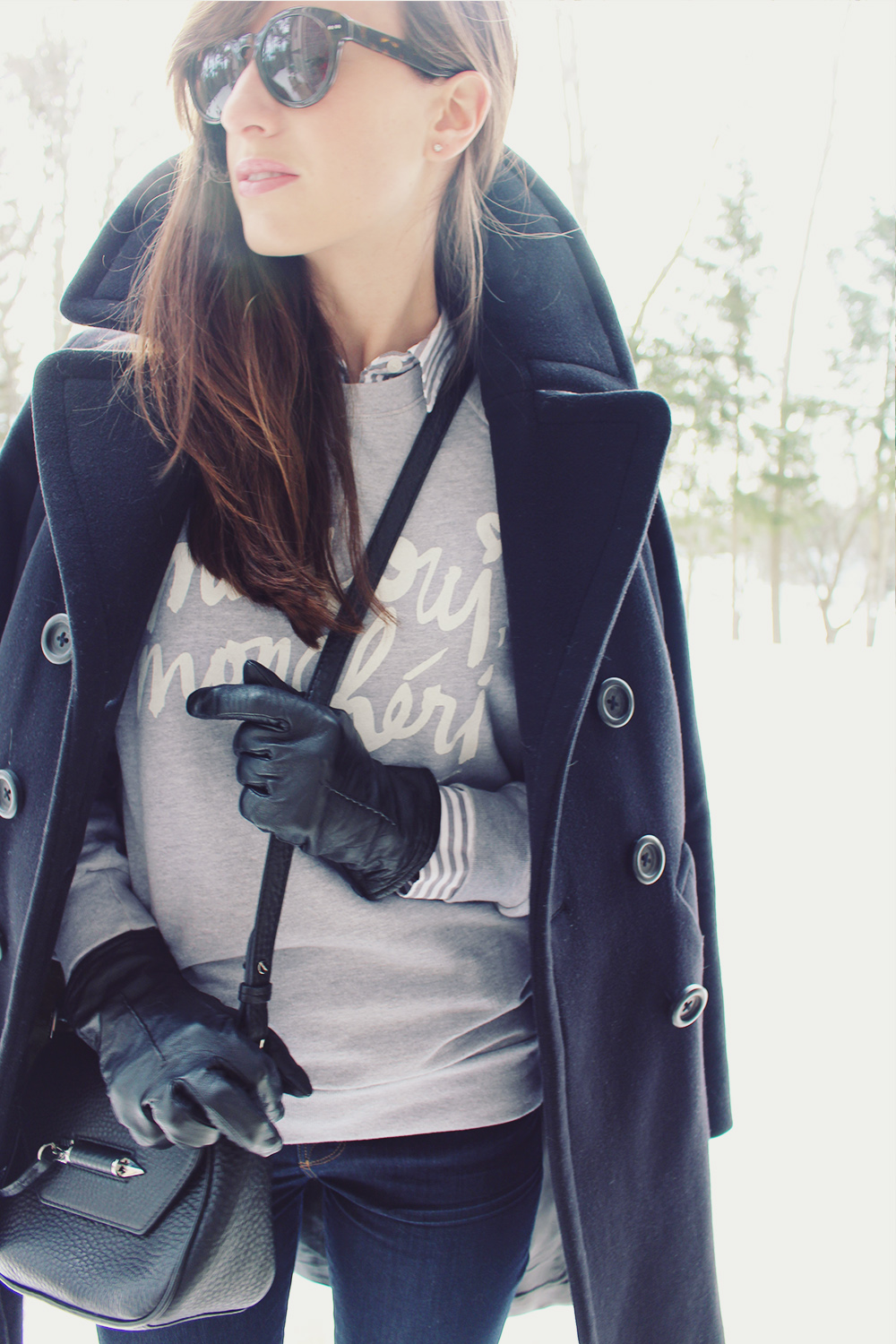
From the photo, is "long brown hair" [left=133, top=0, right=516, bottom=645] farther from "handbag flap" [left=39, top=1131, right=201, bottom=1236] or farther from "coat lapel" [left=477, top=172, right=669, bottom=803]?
"handbag flap" [left=39, top=1131, right=201, bottom=1236]

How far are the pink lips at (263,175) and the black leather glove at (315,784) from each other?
0.46 metres

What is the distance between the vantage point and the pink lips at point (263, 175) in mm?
808

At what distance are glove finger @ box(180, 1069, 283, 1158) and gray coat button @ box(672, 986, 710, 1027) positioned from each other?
487 mm

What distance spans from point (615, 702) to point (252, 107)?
69 centimetres

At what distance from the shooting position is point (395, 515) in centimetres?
89

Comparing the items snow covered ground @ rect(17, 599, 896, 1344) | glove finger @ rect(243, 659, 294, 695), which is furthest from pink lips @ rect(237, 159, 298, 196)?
snow covered ground @ rect(17, 599, 896, 1344)

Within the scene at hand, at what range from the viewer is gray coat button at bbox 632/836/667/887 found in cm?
93

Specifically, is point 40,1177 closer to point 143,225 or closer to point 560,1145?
point 560,1145

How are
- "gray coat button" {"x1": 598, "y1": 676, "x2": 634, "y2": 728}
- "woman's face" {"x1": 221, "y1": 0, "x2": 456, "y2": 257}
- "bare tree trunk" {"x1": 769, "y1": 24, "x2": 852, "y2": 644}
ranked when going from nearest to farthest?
1. "woman's face" {"x1": 221, "y1": 0, "x2": 456, "y2": 257}
2. "gray coat button" {"x1": 598, "y1": 676, "x2": 634, "y2": 728}
3. "bare tree trunk" {"x1": 769, "y1": 24, "x2": 852, "y2": 644}

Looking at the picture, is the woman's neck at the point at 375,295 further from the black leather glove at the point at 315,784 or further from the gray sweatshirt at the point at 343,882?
the black leather glove at the point at 315,784

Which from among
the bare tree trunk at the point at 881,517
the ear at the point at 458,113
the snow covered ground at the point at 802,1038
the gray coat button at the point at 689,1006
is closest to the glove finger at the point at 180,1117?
the gray coat button at the point at 689,1006

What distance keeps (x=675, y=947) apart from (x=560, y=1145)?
0.24m

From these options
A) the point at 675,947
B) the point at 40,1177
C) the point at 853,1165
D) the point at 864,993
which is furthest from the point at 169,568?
the point at 864,993

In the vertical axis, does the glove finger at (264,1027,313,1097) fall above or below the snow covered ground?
above
